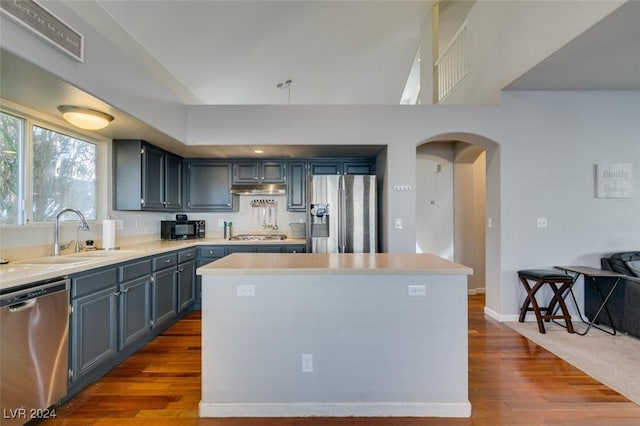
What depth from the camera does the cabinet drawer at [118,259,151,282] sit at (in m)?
2.35

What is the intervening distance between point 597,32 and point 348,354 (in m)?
3.04

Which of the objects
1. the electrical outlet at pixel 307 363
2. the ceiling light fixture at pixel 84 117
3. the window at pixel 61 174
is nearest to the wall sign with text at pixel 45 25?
the ceiling light fixture at pixel 84 117

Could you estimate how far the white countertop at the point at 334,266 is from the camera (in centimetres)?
173

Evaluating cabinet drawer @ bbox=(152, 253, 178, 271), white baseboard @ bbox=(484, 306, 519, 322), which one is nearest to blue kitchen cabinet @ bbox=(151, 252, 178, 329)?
cabinet drawer @ bbox=(152, 253, 178, 271)

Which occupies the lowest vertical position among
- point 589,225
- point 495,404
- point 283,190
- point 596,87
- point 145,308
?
point 495,404

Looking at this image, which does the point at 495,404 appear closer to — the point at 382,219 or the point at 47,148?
the point at 382,219

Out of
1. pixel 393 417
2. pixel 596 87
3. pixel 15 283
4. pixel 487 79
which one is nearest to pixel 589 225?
pixel 596 87

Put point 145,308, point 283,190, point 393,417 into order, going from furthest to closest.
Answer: point 283,190 → point 145,308 → point 393,417

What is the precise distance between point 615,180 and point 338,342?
3.72 m

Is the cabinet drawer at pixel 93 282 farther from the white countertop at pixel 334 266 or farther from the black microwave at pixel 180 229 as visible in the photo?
the black microwave at pixel 180 229

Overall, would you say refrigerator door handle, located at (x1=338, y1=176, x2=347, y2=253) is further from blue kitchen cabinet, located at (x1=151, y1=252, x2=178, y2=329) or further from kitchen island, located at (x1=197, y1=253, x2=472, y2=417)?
blue kitchen cabinet, located at (x1=151, y1=252, x2=178, y2=329)

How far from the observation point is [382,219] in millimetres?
3596

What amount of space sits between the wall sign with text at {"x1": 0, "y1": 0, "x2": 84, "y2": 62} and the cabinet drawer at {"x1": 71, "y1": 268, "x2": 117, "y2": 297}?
4.73 feet

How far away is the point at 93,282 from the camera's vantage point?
205 centimetres
